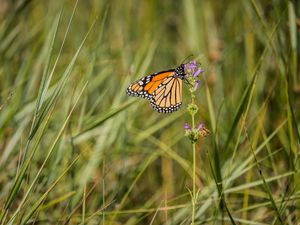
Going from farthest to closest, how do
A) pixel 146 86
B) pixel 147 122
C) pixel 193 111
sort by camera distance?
pixel 147 122
pixel 146 86
pixel 193 111

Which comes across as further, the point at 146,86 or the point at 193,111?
the point at 146,86

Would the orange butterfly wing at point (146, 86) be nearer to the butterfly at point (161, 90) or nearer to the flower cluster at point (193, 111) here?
the butterfly at point (161, 90)

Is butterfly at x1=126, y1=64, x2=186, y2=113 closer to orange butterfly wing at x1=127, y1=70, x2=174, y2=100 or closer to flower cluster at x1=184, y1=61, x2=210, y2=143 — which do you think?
orange butterfly wing at x1=127, y1=70, x2=174, y2=100

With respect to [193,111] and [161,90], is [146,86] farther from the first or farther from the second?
[193,111]

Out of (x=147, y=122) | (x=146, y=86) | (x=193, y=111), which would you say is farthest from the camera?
(x=147, y=122)

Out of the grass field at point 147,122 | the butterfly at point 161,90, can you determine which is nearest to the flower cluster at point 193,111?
the grass field at point 147,122

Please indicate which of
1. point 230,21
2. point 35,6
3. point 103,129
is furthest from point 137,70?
point 35,6

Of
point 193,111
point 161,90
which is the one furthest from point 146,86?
point 193,111

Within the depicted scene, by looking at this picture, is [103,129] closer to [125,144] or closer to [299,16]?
[125,144]
